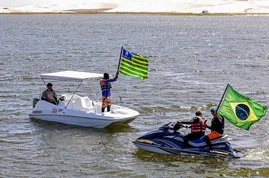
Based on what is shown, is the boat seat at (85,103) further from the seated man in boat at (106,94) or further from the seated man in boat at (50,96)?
the seated man in boat at (50,96)

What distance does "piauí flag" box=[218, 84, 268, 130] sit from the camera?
18.4 m

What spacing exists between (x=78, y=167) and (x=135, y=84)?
53.4ft

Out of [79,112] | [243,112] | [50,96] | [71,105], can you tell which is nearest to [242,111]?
[243,112]

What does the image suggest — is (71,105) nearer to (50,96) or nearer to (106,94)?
(50,96)

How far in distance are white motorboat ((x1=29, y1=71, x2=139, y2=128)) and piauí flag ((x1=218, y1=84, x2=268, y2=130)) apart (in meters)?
4.98

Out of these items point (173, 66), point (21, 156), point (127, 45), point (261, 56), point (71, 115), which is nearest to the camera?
point (21, 156)

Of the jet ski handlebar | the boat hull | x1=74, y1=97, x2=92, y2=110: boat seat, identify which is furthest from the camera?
x1=74, y1=97, x2=92, y2=110: boat seat

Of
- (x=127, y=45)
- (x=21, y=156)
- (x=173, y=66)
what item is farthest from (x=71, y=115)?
(x=127, y=45)

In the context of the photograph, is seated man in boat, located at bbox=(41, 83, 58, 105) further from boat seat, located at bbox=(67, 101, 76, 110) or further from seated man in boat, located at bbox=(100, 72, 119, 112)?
seated man in boat, located at bbox=(100, 72, 119, 112)

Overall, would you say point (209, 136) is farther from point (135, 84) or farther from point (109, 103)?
point (135, 84)

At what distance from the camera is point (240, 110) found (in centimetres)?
1859

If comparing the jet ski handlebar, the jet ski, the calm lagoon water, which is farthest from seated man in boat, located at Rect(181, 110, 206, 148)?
the calm lagoon water

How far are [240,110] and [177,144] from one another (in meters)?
2.34

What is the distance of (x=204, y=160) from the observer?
18719 mm
